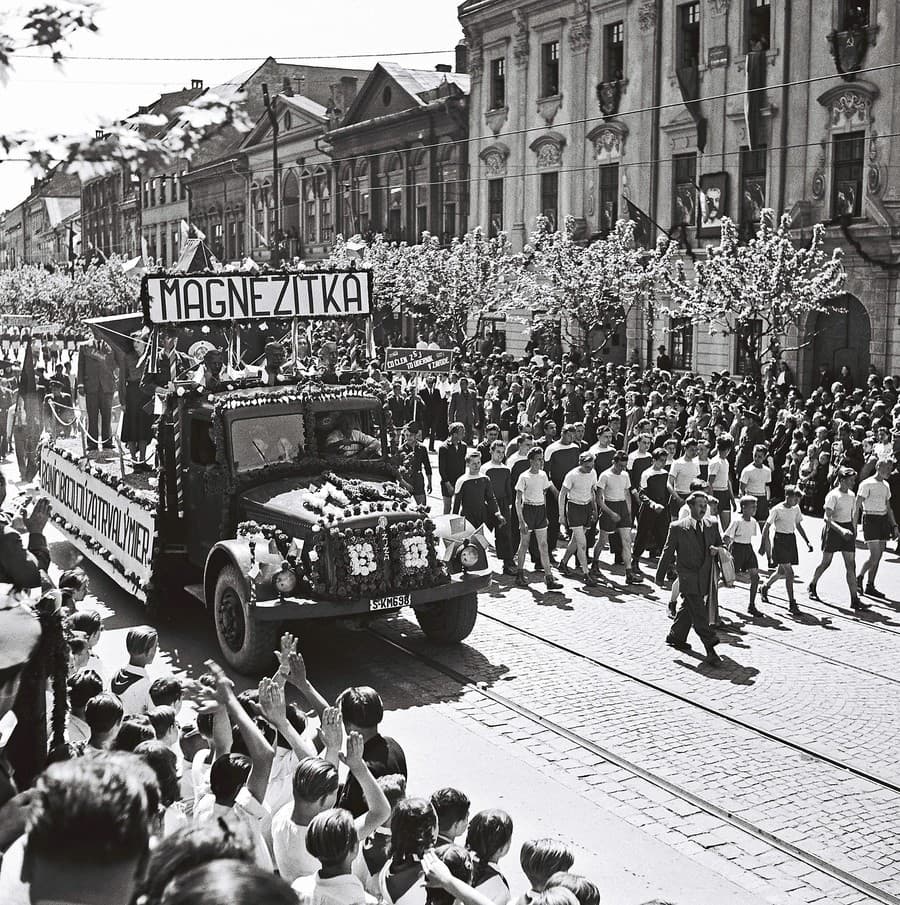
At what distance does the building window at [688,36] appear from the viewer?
34.5m

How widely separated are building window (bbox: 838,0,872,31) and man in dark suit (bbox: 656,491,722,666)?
21523mm

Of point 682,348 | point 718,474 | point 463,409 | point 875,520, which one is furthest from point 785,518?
point 682,348

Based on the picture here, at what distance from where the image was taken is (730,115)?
33250mm

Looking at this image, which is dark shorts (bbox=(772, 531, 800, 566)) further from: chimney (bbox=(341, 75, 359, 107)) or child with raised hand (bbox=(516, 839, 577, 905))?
chimney (bbox=(341, 75, 359, 107))

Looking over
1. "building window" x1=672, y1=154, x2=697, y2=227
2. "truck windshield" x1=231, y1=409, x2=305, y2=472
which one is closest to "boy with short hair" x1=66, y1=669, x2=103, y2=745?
"truck windshield" x1=231, y1=409, x2=305, y2=472

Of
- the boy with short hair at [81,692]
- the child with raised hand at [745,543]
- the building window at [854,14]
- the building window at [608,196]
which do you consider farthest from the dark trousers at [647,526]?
the building window at [608,196]

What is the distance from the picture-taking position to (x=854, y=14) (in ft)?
96.0

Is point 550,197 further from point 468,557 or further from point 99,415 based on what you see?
point 468,557

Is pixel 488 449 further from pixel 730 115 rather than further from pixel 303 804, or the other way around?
pixel 730 115

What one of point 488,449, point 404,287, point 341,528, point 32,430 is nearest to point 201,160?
point 404,287

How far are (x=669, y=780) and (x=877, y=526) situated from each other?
692cm

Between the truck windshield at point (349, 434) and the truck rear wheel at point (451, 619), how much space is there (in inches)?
65.1

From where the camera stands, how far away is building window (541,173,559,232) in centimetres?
4091

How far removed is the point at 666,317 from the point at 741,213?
383 centimetres
